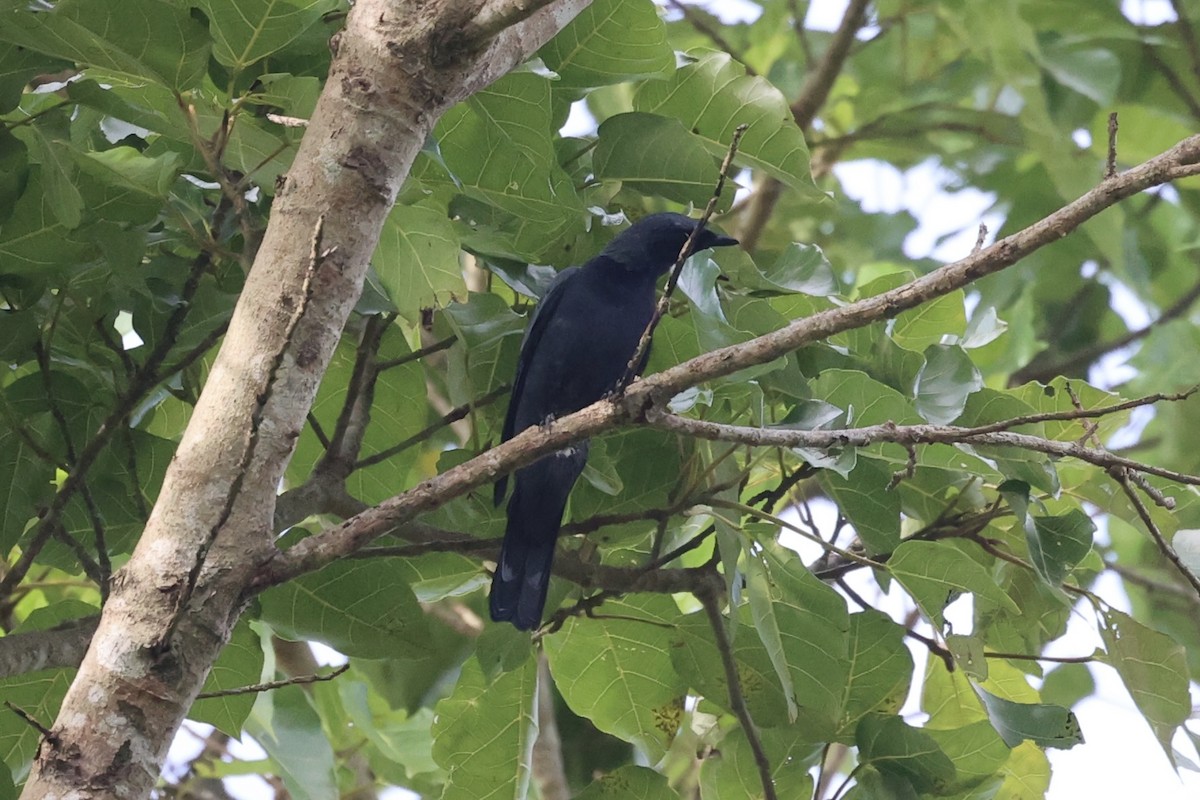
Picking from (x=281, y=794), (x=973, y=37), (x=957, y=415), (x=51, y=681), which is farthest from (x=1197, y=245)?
(x=51, y=681)

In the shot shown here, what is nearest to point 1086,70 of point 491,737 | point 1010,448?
point 1010,448

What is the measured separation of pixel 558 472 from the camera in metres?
2.67

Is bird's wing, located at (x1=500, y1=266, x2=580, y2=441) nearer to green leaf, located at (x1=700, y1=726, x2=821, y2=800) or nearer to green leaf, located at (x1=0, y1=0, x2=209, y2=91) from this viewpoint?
green leaf, located at (x1=700, y1=726, x2=821, y2=800)

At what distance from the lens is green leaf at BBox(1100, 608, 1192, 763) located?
220 cm

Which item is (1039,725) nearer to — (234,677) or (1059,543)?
(1059,543)

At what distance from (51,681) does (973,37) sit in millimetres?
3052

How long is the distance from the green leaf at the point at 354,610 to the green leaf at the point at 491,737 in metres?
0.30

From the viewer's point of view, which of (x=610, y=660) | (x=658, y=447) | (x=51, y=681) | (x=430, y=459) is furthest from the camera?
(x=430, y=459)

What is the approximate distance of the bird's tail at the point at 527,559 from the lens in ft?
7.93

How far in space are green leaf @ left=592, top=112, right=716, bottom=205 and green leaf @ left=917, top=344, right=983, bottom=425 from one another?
55 centimetres

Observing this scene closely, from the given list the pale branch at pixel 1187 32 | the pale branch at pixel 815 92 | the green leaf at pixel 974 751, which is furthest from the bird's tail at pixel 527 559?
the pale branch at pixel 1187 32

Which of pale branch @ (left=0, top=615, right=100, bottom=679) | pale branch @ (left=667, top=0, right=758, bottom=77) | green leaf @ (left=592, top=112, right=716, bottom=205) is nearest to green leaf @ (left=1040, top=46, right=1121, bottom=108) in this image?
pale branch @ (left=667, top=0, right=758, bottom=77)

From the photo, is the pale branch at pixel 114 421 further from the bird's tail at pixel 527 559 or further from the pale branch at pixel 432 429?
the bird's tail at pixel 527 559

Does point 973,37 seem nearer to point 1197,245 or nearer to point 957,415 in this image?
point 1197,245
